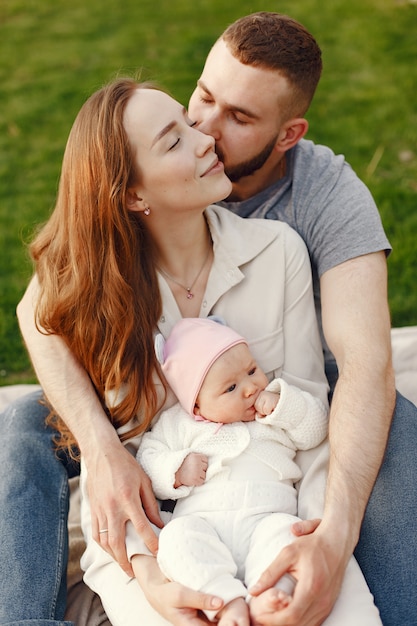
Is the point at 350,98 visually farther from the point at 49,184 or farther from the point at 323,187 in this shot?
the point at 323,187

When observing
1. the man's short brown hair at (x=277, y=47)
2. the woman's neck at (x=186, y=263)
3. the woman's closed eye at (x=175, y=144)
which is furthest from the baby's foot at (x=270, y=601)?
the man's short brown hair at (x=277, y=47)

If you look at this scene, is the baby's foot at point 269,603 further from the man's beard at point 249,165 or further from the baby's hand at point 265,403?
the man's beard at point 249,165

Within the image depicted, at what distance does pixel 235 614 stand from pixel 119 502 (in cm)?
59

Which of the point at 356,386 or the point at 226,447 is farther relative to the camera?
the point at 356,386

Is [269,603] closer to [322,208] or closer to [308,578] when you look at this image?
[308,578]

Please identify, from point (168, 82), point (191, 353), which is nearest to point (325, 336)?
point (191, 353)

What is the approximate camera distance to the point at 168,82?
6.62 meters

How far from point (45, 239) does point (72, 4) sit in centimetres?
628

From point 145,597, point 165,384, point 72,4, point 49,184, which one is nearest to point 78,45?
point 72,4

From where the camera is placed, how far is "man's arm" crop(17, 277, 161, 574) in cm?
253

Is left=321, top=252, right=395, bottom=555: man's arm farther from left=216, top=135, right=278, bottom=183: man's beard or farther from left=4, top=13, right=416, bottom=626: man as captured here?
left=216, top=135, right=278, bottom=183: man's beard

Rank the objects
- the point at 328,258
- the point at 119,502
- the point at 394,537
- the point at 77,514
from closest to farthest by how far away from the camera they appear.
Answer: the point at 394,537 → the point at 119,502 → the point at 328,258 → the point at 77,514

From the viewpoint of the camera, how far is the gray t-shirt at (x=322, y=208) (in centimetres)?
290

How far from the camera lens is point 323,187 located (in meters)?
3.05
